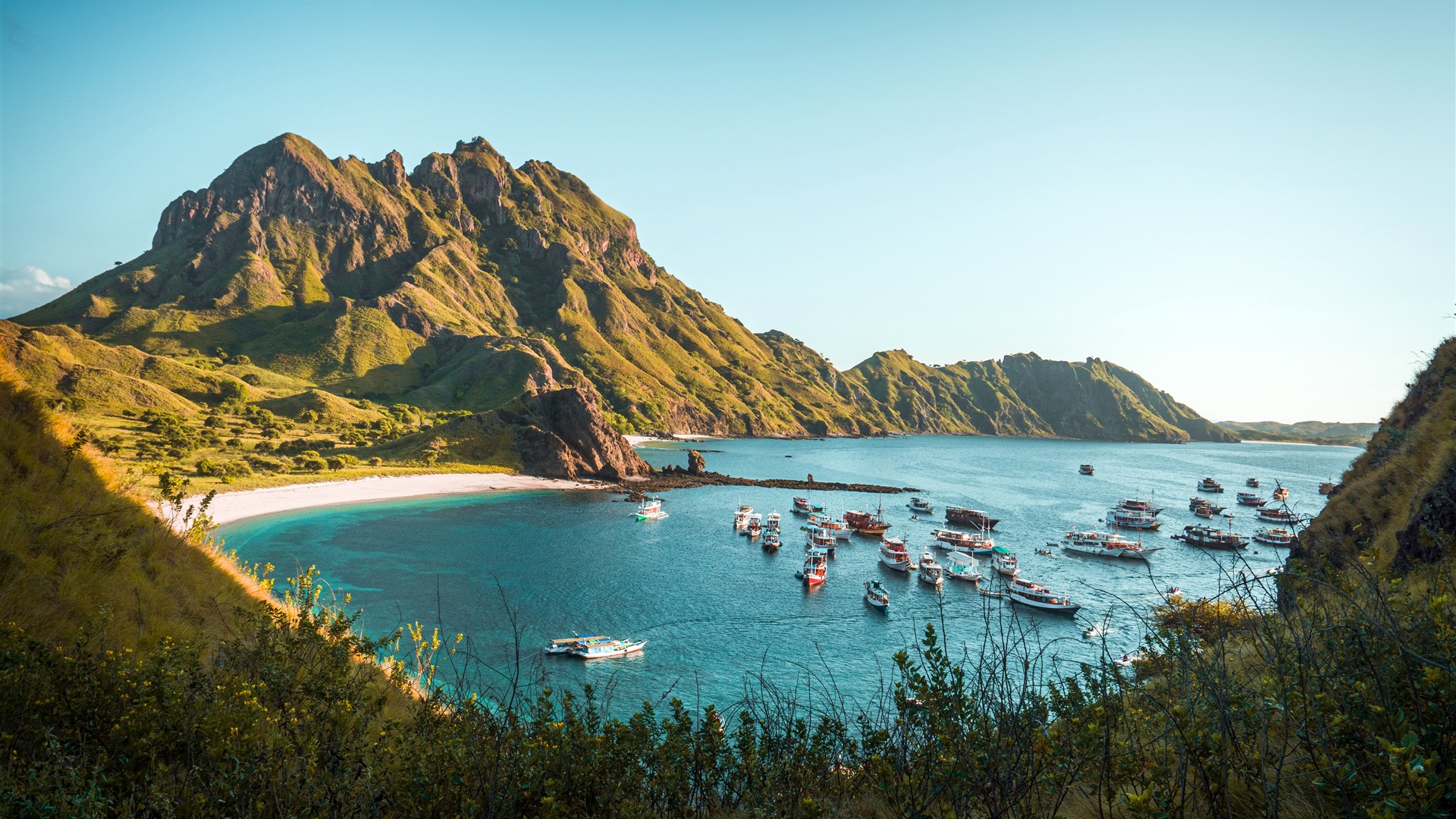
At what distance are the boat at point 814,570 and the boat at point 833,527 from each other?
1084 centimetres

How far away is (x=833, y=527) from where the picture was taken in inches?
2621

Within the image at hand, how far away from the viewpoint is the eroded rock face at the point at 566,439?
9300cm

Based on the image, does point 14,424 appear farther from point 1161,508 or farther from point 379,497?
point 1161,508

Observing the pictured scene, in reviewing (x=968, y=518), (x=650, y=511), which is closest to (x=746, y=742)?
(x=650, y=511)

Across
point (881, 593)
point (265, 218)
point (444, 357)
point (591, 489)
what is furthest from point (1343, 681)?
point (265, 218)

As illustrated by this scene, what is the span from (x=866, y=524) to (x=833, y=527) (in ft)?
15.7

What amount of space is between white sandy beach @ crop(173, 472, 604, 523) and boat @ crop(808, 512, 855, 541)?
35.5m

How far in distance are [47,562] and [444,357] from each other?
562 ft

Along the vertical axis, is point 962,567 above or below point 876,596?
below

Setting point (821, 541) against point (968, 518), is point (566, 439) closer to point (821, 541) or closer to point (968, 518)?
point (821, 541)

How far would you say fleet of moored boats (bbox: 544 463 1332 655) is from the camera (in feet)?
139

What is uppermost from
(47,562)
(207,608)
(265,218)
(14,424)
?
(265,218)

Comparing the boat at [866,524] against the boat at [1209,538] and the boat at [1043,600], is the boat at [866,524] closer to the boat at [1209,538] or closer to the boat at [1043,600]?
the boat at [1043,600]

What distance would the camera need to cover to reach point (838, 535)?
2571 inches
